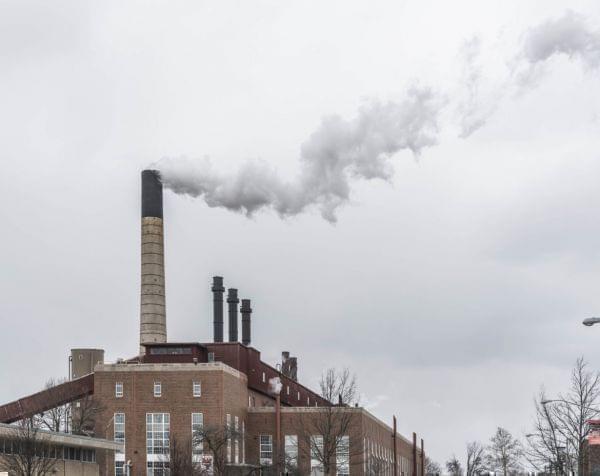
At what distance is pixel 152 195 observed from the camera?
10419 centimetres

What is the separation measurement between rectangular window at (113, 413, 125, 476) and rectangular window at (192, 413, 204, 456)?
21.0 feet

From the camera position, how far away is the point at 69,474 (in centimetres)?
7494

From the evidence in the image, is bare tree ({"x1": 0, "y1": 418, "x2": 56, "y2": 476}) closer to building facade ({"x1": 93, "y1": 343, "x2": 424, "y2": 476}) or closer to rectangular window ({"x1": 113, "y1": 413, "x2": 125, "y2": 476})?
building facade ({"x1": 93, "y1": 343, "x2": 424, "y2": 476})

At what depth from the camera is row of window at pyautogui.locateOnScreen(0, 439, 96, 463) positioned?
64.2 m

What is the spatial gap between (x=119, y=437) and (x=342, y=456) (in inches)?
839

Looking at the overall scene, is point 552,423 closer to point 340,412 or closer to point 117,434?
point 340,412

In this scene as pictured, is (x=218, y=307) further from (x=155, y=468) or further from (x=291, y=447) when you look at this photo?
(x=155, y=468)

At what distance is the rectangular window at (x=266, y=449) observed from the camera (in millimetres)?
101562

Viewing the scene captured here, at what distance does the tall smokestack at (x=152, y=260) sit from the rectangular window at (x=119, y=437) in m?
10.0

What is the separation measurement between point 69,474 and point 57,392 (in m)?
24.2

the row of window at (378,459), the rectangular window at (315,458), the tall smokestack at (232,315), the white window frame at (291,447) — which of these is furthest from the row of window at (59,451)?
the tall smokestack at (232,315)

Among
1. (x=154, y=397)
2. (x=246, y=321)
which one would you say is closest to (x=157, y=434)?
(x=154, y=397)

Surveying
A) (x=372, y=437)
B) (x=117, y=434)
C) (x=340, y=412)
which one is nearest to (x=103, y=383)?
(x=117, y=434)

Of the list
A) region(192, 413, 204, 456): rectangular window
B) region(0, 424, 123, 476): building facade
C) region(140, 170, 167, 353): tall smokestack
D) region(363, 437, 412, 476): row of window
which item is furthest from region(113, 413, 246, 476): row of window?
region(363, 437, 412, 476): row of window
